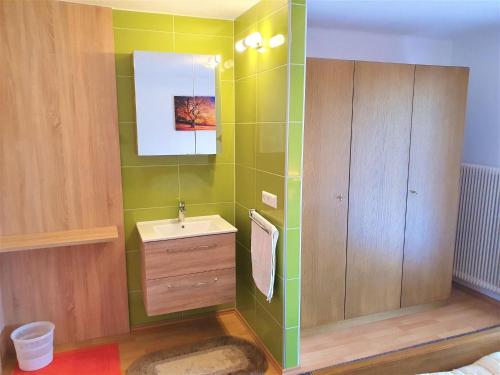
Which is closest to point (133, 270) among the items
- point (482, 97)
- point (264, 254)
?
point (264, 254)

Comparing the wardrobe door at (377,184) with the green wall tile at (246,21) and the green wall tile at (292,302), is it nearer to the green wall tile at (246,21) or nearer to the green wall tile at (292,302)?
the green wall tile at (292,302)

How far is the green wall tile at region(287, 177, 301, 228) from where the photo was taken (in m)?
2.36

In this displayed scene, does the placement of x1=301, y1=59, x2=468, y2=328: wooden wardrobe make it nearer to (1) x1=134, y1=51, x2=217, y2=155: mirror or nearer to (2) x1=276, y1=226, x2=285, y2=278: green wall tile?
(2) x1=276, y1=226, x2=285, y2=278: green wall tile

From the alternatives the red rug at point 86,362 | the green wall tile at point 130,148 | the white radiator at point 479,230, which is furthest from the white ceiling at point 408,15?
the red rug at point 86,362

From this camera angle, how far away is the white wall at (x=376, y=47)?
3.42 metres

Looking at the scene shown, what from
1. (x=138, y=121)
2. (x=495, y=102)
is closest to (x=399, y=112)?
(x=495, y=102)

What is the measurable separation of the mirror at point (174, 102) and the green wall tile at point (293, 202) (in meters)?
0.77

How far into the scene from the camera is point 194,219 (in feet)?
10.1

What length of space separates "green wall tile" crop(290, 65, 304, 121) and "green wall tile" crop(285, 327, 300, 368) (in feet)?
4.41

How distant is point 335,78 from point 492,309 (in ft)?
7.92

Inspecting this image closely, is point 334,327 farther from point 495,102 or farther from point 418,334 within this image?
point 495,102

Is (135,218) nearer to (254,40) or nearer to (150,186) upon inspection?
(150,186)

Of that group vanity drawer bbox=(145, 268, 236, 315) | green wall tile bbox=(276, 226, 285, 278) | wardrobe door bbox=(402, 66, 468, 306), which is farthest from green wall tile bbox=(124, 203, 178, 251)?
wardrobe door bbox=(402, 66, 468, 306)

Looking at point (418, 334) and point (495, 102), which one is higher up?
point (495, 102)
